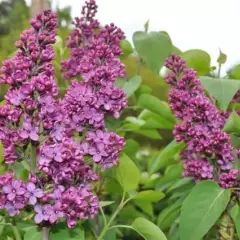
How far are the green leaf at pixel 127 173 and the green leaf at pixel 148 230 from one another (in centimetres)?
17

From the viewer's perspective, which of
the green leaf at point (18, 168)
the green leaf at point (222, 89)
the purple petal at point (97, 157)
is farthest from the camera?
the green leaf at point (222, 89)

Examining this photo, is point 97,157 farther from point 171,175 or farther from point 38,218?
point 171,175

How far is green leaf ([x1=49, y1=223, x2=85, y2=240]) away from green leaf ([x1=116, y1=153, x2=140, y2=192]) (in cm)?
33

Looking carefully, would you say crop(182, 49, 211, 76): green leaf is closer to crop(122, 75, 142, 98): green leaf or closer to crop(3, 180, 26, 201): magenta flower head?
crop(122, 75, 142, 98): green leaf

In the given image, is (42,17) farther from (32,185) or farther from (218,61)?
(218,61)

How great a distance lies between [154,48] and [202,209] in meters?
0.70

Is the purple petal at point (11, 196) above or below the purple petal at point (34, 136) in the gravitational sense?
below

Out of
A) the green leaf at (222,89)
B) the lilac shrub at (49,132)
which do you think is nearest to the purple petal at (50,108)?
the lilac shrub at (49,132)

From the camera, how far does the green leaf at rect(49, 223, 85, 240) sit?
1.41 meters

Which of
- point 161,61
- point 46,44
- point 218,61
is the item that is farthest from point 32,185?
point 218,61

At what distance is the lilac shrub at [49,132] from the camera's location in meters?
1.28

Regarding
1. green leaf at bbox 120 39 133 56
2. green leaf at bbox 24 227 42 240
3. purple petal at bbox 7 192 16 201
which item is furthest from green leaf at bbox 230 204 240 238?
green leaf at bbox 120 39 133 56

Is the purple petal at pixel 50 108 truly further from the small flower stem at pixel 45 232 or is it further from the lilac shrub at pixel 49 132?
the small flower stem at pixel 45 232

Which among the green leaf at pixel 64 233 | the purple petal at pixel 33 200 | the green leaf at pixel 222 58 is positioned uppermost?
the green leaf at pixel 222 58
